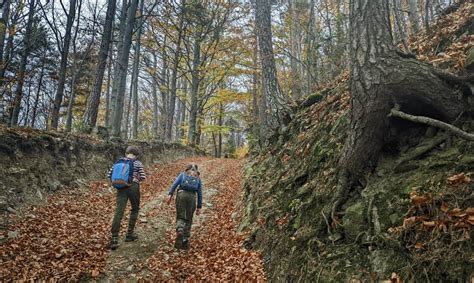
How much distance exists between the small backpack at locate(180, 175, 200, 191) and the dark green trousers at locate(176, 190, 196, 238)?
11 cm

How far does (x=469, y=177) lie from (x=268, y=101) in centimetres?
812

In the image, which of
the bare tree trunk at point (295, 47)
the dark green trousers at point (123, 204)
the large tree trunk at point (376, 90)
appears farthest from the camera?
the bare tree trunk at point (295, 47)

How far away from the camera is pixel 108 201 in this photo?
994 cm

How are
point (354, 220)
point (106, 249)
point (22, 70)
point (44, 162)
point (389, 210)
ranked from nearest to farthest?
point (389, 210) < point (354, 220) < point (106, 249) < point (44, 162) < point (22, 70)

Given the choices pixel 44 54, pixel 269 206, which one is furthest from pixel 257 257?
pixel 44 54

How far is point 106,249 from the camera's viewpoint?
6527mm

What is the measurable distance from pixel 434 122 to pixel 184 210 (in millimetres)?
4957

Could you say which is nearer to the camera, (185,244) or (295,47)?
(185,244)

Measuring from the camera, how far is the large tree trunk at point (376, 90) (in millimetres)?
4430

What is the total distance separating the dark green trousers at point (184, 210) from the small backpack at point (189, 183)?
11 centimetres

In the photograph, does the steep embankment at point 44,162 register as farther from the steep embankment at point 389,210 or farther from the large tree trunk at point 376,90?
the large tree trunk at point 376,90

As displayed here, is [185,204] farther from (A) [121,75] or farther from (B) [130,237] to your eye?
(A) [121,75]

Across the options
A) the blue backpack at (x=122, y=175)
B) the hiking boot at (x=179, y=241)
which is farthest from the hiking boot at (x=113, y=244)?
the hiking boot at (x=179, y=241)

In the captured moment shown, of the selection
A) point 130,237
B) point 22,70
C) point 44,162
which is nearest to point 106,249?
point 130,237
